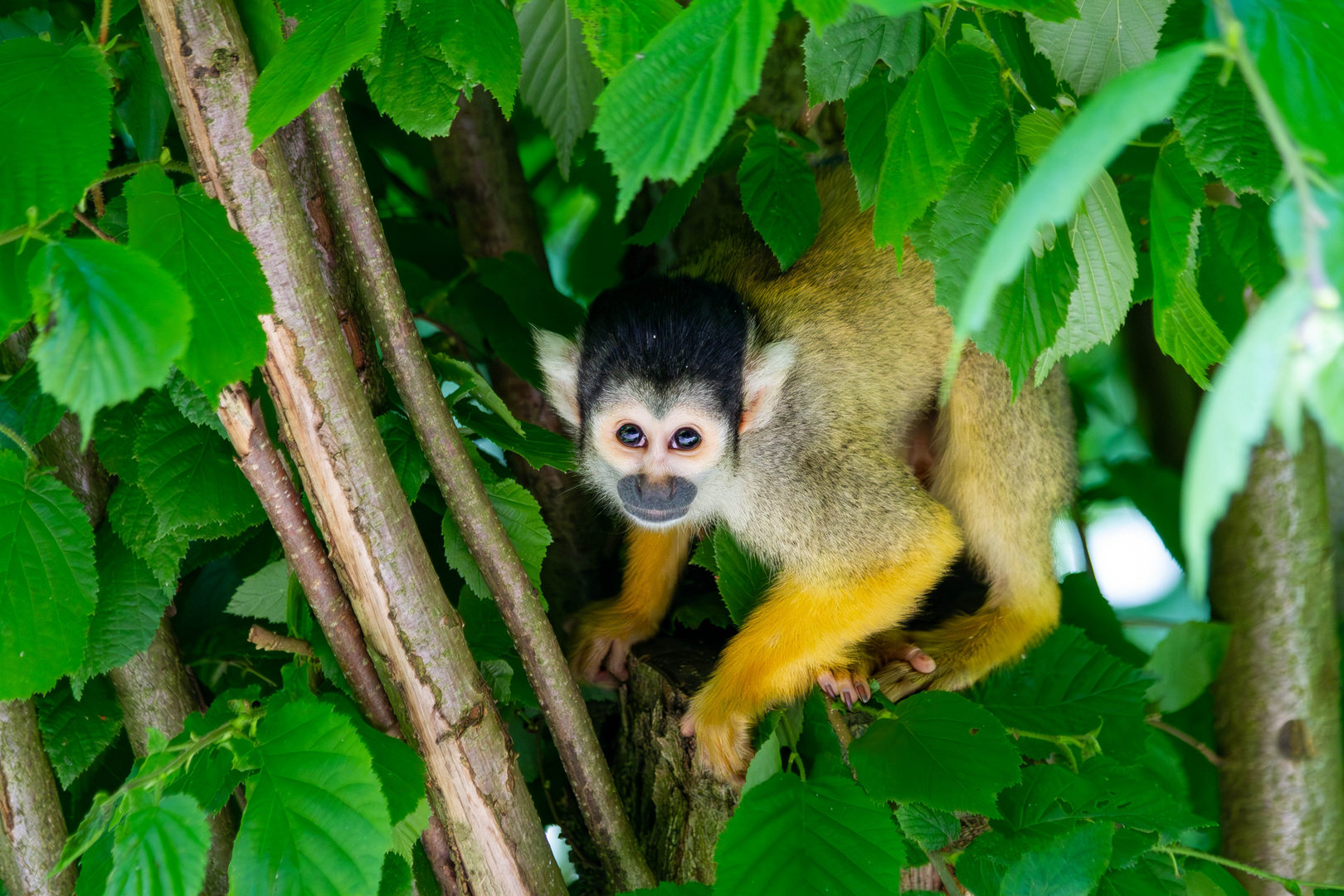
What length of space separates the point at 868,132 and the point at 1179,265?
391 millimetres

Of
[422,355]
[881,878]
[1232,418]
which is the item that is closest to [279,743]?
[422,355]

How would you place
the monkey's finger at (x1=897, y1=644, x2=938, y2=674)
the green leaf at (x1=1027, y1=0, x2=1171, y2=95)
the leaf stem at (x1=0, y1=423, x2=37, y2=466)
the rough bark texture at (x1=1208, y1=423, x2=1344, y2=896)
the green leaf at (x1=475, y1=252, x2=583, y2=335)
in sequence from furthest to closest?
1. the rough bark texture at (x1=1208, y1=423, x2=1344, y2=896)
2. the monkey's finger at (x1=897, y1=644, x2=938, y2=674)
3. the green leaf at (x1=475, y1=252, x2=583, y2=335)
4. the leaf stem at (x1=0, y1=423, x2=37, y2=466)
5. the green leaf at (x1=1027, y1=0, x2=1171, y2=95)

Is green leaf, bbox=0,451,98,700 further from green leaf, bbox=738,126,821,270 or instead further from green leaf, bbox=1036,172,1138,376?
green leaf, bbox=1036,172,1138,376

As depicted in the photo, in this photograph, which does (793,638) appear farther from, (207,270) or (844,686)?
(207,270)

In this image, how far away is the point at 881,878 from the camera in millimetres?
1217

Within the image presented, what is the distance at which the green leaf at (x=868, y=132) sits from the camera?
1.18m

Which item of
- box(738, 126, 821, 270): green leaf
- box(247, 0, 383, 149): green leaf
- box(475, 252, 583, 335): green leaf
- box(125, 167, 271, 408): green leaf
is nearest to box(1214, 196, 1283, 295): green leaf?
box(738, 126, 821, 270): green leaf

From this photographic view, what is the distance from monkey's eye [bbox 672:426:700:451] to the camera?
1878 millimetres

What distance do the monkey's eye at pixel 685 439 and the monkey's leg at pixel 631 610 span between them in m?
0.30

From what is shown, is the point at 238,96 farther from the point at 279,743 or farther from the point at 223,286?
the point at 279,743

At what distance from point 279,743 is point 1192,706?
7.13 feet

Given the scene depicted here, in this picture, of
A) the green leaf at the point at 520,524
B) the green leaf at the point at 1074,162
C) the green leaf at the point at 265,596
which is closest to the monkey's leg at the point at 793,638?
the green leaf at the point at 520,524

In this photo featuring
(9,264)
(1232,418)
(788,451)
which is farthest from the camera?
(788,451)

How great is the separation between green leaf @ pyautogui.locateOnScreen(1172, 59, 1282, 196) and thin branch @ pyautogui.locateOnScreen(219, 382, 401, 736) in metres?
1.09
